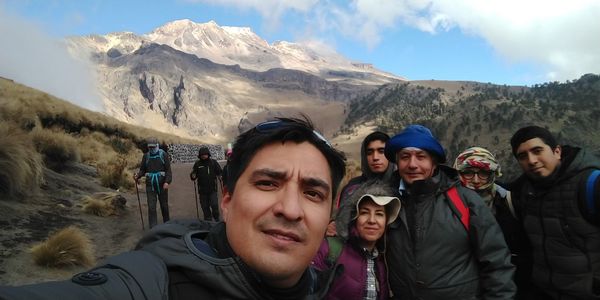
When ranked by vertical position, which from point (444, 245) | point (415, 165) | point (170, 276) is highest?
point (415, 165)

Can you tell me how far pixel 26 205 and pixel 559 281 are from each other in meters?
8.30

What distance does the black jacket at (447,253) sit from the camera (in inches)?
94.0

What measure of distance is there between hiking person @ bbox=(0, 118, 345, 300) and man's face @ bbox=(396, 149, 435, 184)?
111 centimetres

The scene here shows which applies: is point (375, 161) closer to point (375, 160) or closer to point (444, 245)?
point (375, 160)

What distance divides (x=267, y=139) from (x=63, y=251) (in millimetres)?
4981

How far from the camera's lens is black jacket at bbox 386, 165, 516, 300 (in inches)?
94.0

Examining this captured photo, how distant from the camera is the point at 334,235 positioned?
2904mm

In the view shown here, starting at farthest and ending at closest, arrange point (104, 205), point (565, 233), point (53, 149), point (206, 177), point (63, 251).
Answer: point (53, 149), point (104, 205), point (206, 177), point (63, 251), point (565, 233)

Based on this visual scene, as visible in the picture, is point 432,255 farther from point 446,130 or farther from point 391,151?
point 446,130

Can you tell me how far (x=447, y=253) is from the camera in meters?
2.44

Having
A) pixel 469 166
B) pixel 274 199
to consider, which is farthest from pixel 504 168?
pixel 274 199

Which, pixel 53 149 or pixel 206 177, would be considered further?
pixel 53 149

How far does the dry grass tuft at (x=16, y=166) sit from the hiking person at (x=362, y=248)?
6926 mm

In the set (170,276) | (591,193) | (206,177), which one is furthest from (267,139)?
(206,177)
